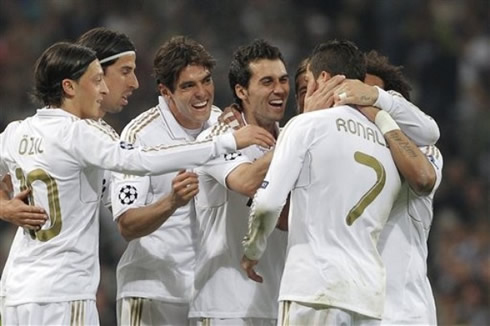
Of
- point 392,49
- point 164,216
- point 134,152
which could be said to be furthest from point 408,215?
point 392,49

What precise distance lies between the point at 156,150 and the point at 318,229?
0.79 meters

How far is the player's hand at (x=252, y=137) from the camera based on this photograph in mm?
5371

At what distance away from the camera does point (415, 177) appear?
17.2 feet

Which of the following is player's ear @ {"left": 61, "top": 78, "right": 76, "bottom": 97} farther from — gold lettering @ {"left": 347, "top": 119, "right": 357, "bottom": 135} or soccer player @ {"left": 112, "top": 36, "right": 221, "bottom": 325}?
gold lettering @ {"left": 347, "top": 119, "right": 357, "bottom": 135}

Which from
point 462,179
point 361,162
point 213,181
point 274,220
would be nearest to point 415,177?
point 361,162

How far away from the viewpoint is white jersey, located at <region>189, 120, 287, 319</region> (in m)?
5.74

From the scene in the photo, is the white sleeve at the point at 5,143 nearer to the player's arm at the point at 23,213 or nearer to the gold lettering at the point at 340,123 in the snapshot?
the player's arm at the point at 23,213

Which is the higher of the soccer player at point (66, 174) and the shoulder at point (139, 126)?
the shoulder at point (139, 126)

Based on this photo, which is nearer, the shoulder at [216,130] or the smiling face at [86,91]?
the smiling face at [86,91]

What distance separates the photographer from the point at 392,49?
42.3 ft

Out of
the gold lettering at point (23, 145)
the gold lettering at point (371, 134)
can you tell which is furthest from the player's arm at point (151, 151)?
the gold lettering at point (371, 134)

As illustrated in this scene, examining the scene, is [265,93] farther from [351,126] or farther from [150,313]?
[150,313]

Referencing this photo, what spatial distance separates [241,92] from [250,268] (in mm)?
907

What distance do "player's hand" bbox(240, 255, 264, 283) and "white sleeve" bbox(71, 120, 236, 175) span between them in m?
0.49
